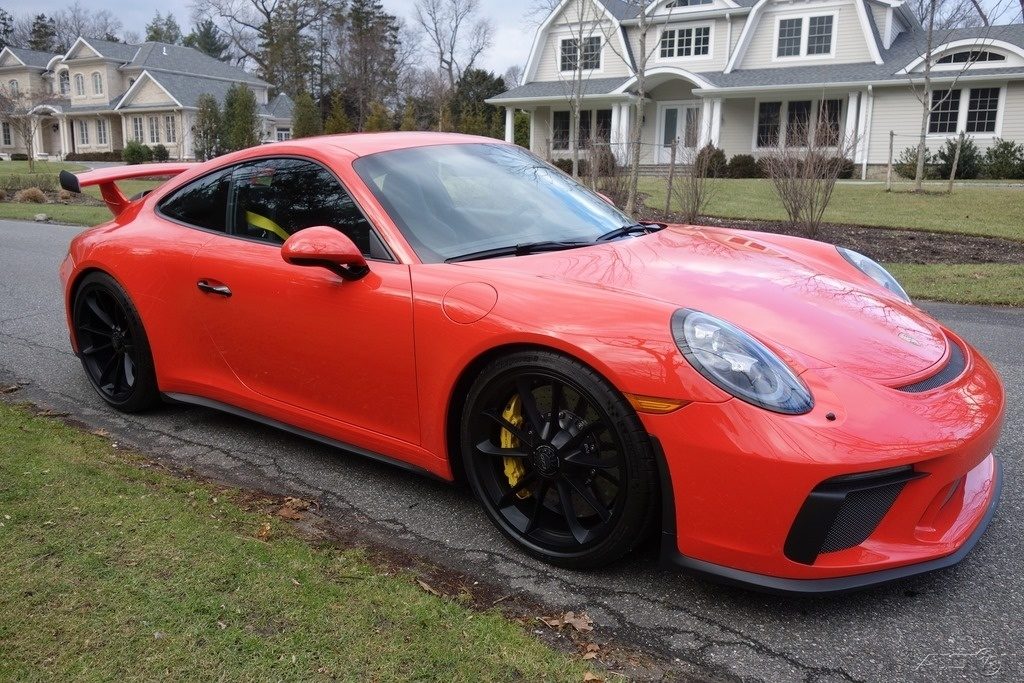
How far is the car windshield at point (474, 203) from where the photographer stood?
321cm

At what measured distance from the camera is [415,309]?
9.56ft

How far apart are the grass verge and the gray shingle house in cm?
4879

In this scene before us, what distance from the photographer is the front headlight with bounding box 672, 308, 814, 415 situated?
227cm

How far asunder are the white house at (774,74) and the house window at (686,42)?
1.6 inches

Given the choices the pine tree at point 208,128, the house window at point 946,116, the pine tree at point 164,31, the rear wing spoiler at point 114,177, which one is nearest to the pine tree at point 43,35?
the pine tree at point 164,31

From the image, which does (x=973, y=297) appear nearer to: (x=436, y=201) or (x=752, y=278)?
(x=752, y=278)

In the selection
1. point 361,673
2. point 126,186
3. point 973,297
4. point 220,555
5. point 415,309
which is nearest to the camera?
point 361,673

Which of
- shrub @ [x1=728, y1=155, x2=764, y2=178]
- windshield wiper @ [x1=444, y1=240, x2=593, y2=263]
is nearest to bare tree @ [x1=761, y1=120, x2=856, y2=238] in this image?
windshield wiper @ [x1=444, y1=240, x2=593, y2=263]

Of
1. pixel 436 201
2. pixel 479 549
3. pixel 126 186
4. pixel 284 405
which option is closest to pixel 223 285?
pixel 284 405

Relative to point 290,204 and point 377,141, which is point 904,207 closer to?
point 377,141

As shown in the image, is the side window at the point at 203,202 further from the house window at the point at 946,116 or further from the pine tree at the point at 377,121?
the pine tree at the point at 377,121

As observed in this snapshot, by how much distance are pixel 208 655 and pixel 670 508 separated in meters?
1.35

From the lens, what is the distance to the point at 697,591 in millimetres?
2598

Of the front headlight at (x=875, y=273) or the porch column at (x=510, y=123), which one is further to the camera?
the porch column at (x=510, y=123)
